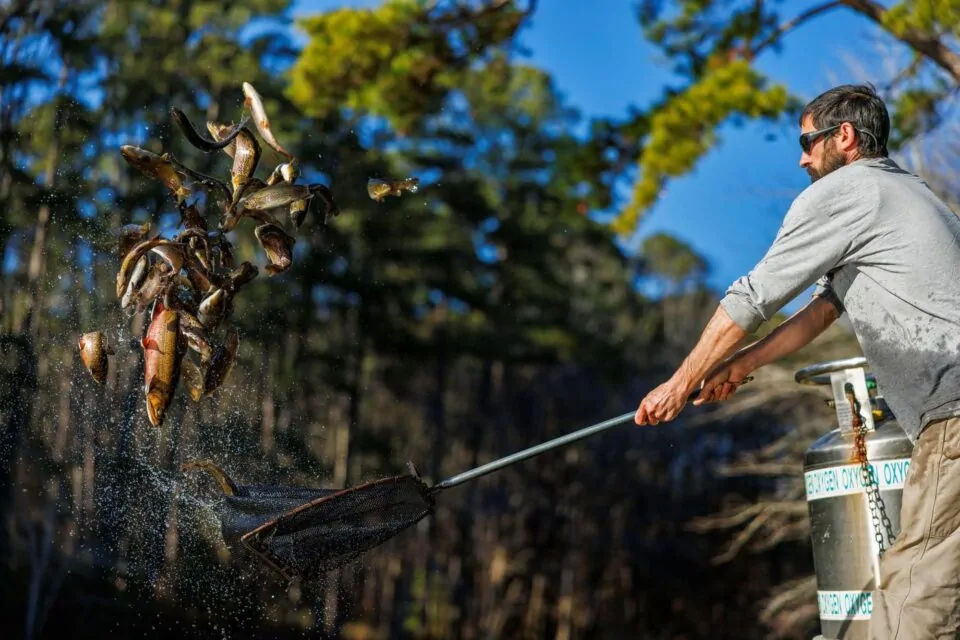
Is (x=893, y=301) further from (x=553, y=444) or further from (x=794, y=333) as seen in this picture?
(x=553, y=444)

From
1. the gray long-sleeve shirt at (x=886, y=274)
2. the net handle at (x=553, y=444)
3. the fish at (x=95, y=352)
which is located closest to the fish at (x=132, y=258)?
the fish at (x=95, y=352)

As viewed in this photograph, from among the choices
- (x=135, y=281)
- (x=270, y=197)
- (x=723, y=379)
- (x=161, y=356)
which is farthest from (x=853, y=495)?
(x=135, y=281)

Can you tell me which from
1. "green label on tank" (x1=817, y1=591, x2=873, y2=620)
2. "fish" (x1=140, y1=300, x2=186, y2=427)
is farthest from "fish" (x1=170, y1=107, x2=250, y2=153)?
"green label on tank" (x1=817, y1=591, x2=873, y2=620)

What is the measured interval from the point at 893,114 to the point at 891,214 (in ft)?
19.7

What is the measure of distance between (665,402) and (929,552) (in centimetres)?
104

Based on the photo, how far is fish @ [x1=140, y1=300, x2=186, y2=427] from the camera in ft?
14.1

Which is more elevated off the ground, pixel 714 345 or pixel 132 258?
pixel 132 258

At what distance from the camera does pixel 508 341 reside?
24.3 m

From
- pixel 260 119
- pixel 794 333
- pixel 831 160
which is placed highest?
pixel 260 119

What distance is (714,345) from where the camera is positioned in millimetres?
3574

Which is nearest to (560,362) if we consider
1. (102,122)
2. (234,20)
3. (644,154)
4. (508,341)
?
(508,341)

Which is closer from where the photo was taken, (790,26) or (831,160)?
(831,160)

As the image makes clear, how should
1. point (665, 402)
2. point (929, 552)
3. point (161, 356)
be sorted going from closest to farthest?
point (929, 552), point (665, 402), point (161, 356)

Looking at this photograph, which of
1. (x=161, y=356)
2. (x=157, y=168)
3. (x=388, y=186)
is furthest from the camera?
(x=388, y=186)
